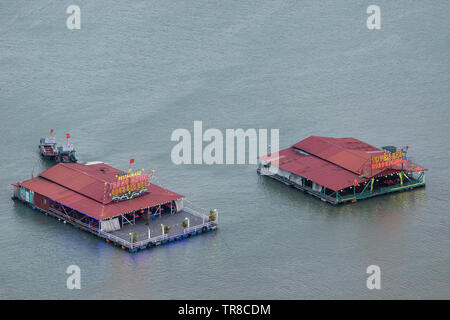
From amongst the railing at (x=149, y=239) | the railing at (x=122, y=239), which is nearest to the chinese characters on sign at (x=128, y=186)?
the railing at (x=122, y=239)

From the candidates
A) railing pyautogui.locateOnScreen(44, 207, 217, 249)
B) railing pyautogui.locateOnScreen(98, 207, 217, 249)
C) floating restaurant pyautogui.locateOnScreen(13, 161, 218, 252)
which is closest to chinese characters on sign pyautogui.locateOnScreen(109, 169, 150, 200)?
floating restaurant pyautogui.locateOnScreen(13, 161, 218, 252)

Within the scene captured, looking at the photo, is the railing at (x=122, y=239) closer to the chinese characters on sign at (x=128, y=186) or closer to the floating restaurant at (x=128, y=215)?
the floating restaurant at (x=128, y=215)

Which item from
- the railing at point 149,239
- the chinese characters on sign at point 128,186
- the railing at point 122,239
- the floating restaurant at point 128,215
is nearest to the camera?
the railing at point 149,239

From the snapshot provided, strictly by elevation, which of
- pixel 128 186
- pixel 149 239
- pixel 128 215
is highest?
pixel 128 186

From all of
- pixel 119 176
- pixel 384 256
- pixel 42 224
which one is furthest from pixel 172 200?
pixel 384 256

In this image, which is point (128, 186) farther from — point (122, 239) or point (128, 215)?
point (122, 239)

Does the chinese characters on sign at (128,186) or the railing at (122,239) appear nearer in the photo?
the railing at (122,239)

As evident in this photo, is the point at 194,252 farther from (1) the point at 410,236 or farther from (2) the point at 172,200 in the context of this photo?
(1) the point at 410,236

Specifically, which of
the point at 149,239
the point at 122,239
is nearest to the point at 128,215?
the point at 122,239

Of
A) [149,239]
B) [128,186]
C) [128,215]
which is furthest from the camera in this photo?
[128,186]

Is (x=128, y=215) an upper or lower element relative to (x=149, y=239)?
upper

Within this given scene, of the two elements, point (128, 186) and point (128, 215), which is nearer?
point (128, 215)

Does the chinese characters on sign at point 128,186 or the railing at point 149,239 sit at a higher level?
the chinese characters on sign at point 128,186

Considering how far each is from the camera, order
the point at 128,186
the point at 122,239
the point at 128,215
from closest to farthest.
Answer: the point at 122,239 → the point at 128,215 → the point at 128,186
